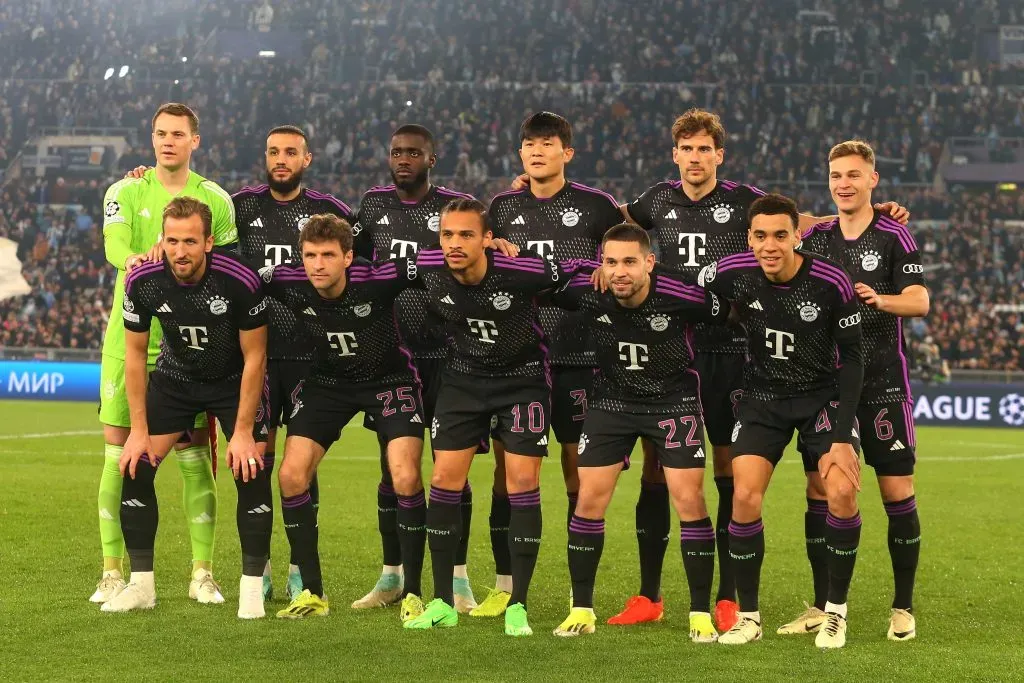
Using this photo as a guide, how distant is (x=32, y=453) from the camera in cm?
1342

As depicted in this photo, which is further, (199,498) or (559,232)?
(199,498)

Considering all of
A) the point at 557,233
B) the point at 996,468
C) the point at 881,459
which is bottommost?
the point at 996,468

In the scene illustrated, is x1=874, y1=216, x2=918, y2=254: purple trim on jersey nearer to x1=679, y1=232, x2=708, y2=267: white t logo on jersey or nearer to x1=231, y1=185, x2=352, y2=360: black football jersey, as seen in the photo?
x1=679, y1=232, x2=708, y2=267: white t logo on jersey

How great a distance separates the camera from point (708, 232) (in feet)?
20.2

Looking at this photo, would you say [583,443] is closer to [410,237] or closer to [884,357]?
[884,357]

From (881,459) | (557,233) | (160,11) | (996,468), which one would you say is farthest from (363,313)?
(160,11)

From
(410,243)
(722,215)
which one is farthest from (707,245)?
(410,243)

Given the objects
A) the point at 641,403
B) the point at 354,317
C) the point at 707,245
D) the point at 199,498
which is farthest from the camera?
the point at 199,498

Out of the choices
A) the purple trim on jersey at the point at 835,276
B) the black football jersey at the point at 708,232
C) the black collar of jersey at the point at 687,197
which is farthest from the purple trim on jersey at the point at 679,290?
the black collar of jersey at the point at 687,197

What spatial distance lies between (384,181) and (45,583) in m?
23.9

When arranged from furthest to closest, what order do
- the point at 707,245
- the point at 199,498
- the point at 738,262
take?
the point at 199,498
the point at 707,245
the point at 738,262

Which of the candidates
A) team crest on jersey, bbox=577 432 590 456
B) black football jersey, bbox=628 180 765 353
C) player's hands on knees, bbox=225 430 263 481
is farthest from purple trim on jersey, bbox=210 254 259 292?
black football jersey, bbox=628 180 765 353

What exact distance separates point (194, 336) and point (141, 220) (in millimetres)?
945

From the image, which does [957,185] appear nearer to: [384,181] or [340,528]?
[384,181]
